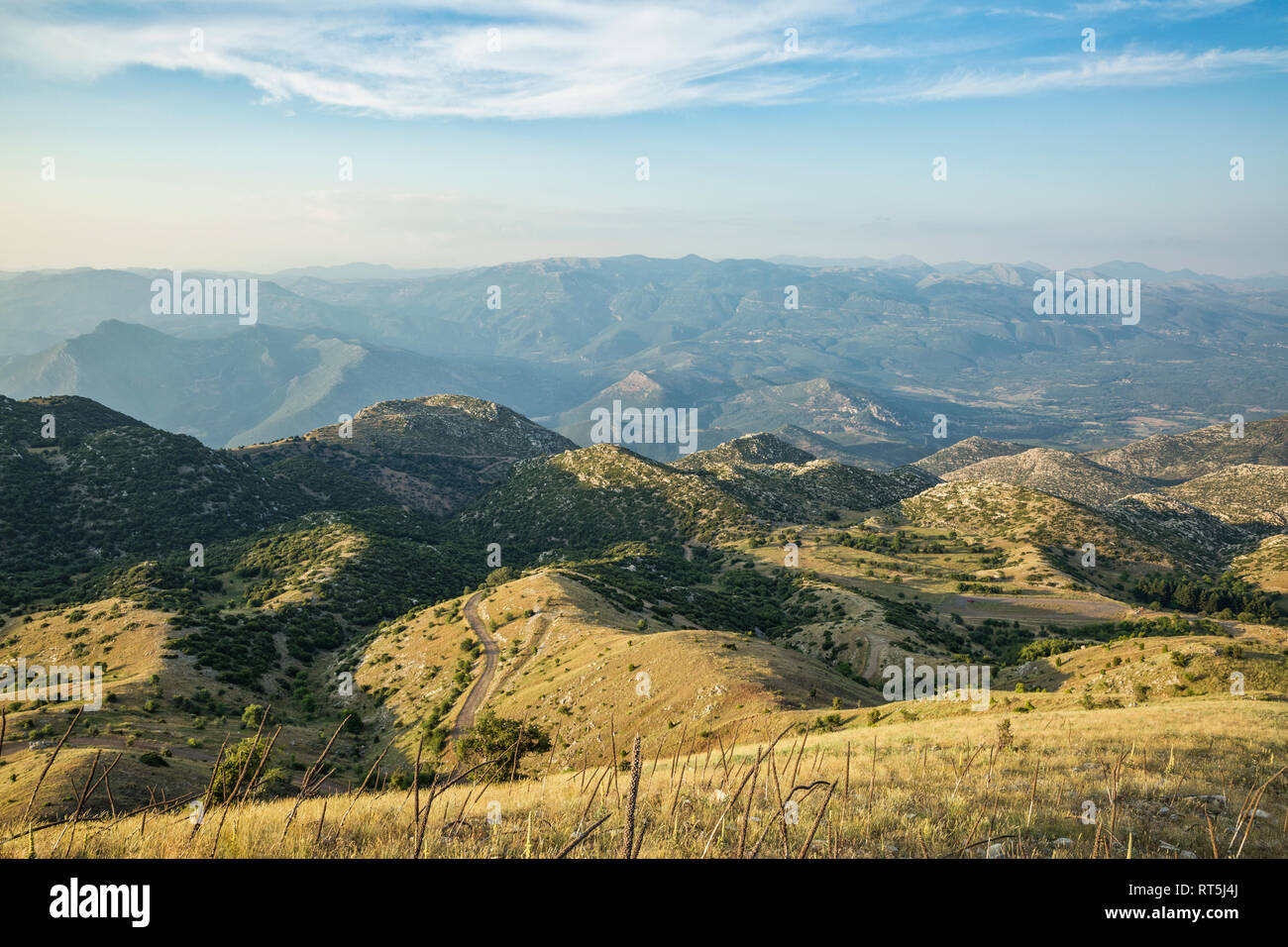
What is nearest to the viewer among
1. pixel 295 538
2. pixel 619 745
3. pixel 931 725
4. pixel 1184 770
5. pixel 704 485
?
pixel 1184 770

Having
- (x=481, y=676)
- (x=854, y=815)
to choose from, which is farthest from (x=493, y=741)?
(x=854, y=815)

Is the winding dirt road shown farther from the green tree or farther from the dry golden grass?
the dry golden grass

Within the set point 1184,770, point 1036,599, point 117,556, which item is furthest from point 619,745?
point 117,556

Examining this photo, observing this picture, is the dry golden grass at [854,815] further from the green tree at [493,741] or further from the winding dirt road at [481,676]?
the winding dirt road at [481,676]

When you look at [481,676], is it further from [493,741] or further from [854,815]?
[854,815]

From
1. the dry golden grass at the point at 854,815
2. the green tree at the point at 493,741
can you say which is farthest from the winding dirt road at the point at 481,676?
the dry golden grass at the point at 854,815

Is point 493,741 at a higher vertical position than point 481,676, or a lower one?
higher

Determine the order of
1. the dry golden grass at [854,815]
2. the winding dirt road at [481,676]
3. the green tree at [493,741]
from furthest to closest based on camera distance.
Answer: the winding dirt road at [481,676]
the green tree at [493,741]
the dry golden grass at [854,815]
